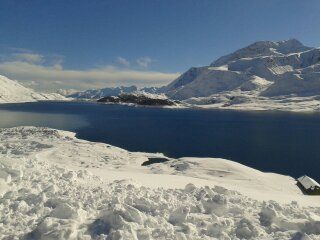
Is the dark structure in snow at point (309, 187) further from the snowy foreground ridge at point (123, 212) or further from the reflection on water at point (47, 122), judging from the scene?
the reflection on water at point (47, 122)

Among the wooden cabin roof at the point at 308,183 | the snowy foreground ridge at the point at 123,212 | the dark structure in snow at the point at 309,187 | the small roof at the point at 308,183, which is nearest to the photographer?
the snowy foreground ridge at the point at 123,212

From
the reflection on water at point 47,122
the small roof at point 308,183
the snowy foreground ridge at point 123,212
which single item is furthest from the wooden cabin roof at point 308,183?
the reflection on water at point 47,122

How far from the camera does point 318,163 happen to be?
70.4 metres

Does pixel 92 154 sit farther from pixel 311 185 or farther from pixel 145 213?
pixel 145 213

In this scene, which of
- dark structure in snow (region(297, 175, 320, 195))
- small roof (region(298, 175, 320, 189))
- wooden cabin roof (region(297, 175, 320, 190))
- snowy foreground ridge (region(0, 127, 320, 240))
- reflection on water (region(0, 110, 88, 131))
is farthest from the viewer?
reflection on water (region(0, 110, 88, 131))

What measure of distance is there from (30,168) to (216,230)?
598 inches

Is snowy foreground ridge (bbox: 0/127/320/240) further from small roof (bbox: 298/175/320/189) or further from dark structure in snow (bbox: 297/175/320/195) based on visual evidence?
small roof (bbox: 298/175/320/189)

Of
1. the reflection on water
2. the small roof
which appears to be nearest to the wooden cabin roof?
the small roof

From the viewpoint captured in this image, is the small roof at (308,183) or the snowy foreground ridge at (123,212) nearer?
the snowy foreground ridge at (123,212)

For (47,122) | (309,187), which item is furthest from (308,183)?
(47,122)

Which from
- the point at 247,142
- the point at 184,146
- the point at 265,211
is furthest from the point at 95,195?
the point at 247,142

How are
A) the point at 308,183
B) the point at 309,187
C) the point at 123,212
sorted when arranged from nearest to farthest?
the point at 123,212 → the point at 309,187 → the point at 308,183

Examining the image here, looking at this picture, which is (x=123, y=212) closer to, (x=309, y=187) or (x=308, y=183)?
(x=309, y=187)

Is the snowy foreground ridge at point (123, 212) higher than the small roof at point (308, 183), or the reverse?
the snowy foreground ridge at point (123, 212)
